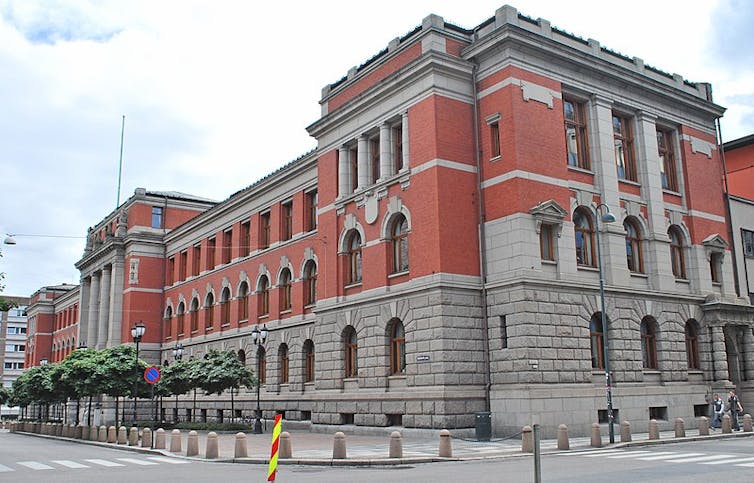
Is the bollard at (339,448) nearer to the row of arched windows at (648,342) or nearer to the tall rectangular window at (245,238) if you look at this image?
the row of arched windows at (648,342)

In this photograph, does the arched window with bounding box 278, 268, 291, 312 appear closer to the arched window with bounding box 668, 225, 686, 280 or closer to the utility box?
the utility box

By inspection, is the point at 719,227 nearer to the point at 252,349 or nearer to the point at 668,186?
the point at 668,186

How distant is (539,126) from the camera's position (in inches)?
1228

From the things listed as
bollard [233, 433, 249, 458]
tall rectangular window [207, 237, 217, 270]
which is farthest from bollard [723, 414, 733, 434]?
tall rectangular window [207, 237, 217, 270]

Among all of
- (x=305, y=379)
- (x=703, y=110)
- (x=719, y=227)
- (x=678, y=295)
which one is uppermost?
(x=703, y=110)

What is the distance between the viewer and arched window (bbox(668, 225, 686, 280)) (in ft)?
117

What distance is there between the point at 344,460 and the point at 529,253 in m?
12.4

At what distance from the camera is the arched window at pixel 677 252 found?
3559cm

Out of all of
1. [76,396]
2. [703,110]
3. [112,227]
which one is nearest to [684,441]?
[703,110]

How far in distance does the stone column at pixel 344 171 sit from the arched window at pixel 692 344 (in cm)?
1705

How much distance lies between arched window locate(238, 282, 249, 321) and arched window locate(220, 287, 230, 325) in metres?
2.33

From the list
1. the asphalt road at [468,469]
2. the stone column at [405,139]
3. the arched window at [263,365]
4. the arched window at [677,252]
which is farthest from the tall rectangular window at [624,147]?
the arched window at [263,365]

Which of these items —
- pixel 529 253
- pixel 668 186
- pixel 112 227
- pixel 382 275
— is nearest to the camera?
pixel 529 253

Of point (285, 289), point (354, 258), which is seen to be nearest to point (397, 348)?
point (354, 258)
